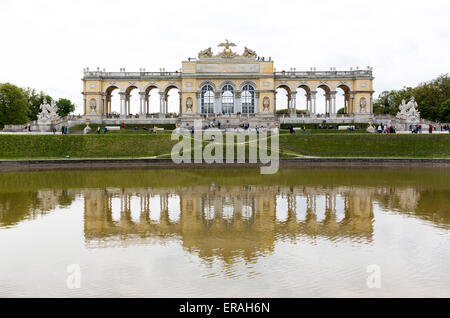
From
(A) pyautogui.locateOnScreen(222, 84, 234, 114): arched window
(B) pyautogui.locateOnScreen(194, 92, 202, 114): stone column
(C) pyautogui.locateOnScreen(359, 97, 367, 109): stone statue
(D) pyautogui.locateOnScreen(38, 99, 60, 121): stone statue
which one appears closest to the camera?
(D) pyautogui.locateOnScreen(38, 99, 60, 121): stone statue

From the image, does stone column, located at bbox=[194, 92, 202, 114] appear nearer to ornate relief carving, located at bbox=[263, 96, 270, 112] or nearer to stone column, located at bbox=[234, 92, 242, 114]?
stone column, located at bbox=[234, 92, 242, 114]

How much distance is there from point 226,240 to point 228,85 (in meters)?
57.5

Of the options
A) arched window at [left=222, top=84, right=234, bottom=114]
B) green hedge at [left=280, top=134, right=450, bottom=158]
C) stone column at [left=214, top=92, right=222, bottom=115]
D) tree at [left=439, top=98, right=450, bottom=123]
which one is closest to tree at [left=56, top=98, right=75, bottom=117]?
stone column at [left=214, top=92, right=222, bottom=115]

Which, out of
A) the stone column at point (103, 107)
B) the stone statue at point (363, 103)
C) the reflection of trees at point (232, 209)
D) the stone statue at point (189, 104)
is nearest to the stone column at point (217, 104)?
the stone statue at point (189, 104)

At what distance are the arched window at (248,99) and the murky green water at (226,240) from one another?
152ft

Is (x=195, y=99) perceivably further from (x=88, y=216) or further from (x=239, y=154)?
(x=88, y=216)

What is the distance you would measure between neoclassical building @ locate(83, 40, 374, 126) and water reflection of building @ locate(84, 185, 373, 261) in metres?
46.4

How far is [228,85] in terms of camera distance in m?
67.6

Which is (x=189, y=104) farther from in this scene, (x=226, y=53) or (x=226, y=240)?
(x=226, y=240)

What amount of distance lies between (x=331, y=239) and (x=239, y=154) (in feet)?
87.4

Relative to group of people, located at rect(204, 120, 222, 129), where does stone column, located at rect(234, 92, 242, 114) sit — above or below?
above

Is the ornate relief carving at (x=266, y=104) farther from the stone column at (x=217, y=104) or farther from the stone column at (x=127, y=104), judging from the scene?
the stone column at (x=127, y=104)

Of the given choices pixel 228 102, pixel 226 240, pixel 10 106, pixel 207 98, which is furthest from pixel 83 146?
pixel 10 106

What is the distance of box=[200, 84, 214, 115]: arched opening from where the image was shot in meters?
67.9
